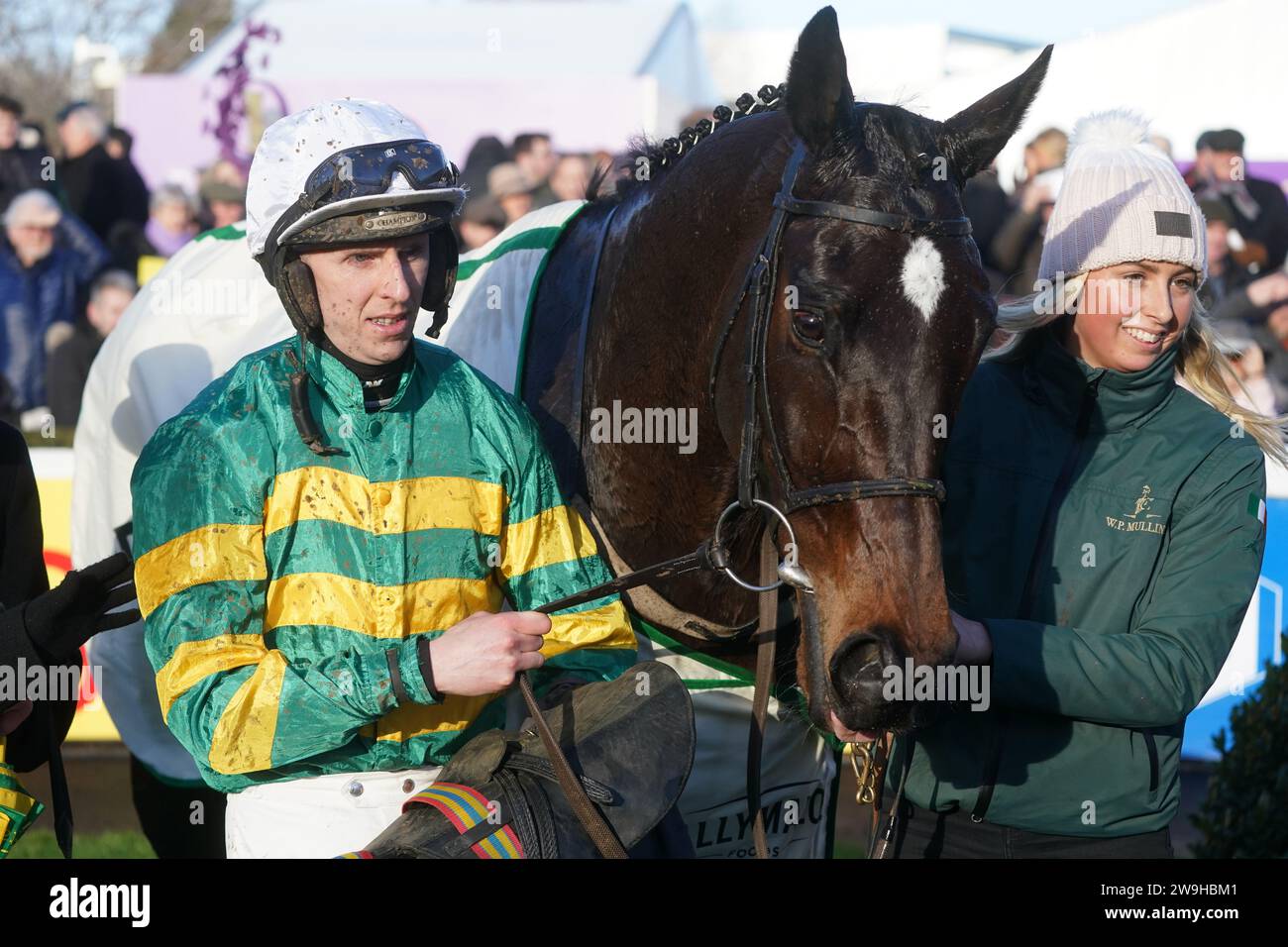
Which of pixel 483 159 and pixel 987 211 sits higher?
pixel 483 159

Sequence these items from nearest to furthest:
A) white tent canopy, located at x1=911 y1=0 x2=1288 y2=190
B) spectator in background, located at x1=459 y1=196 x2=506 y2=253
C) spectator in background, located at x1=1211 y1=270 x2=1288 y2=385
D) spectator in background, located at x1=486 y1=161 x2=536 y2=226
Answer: spectator in background, located at x1=1211 y1=270 x2=1288 y2=385 < spectator in background, located at x1=459 y1=196 x2=506 y2=253 < spectator in background, located at x1=486 y1=161 x2=536 y2=226 < white tent canopy, located at x1=911 y1=0 x2=1288 y2=190

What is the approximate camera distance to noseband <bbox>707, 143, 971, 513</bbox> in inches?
92.2

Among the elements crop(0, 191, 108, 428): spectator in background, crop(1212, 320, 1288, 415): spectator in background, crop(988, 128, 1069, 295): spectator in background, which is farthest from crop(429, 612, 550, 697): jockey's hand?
crop(0, 191, 108, 428): spectator in background

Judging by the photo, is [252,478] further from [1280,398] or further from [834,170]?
[1280,398]

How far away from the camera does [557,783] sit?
2.27 meters

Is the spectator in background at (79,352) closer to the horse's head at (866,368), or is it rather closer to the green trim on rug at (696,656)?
the green trim on rug at (696,656)

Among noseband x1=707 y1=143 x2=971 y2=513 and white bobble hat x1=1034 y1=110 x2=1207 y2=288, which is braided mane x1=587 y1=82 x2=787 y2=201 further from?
white bobble hat x1=1034 y1=110 x2=1207 y2=288

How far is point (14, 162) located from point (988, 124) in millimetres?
8267

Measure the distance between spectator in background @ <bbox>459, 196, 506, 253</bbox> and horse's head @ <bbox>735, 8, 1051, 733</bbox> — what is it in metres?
6.13

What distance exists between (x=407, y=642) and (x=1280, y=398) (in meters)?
6.98

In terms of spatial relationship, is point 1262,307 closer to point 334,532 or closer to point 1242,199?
point 1242,199

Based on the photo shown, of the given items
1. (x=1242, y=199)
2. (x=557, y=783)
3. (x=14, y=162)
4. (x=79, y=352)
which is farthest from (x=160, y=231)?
(x=557, y=783)

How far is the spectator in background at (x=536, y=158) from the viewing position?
9.40 metres

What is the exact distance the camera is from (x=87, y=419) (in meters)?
4.35
